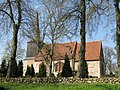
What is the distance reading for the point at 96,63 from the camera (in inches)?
2190

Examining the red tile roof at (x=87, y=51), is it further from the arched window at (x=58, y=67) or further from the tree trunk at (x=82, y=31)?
the tree trunk at (x=82, y=31)

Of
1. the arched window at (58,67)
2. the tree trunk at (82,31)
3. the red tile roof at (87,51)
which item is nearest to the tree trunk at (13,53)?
the tree trunk at (82,31)

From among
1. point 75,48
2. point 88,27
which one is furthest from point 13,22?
point 75,48

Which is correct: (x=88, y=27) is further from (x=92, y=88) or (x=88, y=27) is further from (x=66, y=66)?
(x=66, y=66)

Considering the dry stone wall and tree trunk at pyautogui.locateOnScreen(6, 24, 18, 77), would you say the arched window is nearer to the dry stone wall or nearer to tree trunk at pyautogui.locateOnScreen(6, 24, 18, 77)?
tree trunk at pyautogui.locateOnScreen(6, 24, 18, 77)

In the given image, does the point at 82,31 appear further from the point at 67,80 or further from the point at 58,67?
the point at 58,67

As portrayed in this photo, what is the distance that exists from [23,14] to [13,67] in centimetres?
609

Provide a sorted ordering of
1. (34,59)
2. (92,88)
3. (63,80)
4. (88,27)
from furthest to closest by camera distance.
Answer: (34,59) < (88,27) < (63,80) < (92,88)

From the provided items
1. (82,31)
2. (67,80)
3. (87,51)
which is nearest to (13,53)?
(67,80)

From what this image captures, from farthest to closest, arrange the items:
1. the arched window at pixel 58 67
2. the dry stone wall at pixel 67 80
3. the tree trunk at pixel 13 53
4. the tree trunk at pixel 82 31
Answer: the arched window at pixel 58 67, the tree trunk at pixel 13 53, the tree trunk at pixel 82 31, the dry stone wall at pixel 67 80

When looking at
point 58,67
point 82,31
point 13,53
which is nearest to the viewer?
point 82,31

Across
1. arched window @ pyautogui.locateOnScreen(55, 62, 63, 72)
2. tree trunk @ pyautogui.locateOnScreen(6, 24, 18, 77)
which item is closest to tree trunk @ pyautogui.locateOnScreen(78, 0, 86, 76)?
tree trunk @ pyautogui.locateOnScreen(6, 24, 18, 77)

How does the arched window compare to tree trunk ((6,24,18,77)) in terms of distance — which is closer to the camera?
tree trunk ((6,24,18,77))

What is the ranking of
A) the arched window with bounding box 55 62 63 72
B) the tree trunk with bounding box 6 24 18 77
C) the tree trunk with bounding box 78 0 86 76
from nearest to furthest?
the tree trunk with bounding box 78 0 86 76
the tree trunk with bounding box 6 24 18 77
the arched window with bounding box 55 62 63 72
